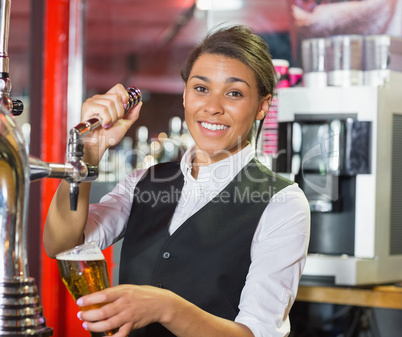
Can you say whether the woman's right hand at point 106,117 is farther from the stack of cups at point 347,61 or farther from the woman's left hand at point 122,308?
the stack of cups at point 347,61

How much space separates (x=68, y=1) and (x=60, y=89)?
42 centimetres

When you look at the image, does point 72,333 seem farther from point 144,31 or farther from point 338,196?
point 144,31

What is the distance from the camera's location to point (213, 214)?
1374 millimetres

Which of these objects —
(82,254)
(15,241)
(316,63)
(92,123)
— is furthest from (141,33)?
(15,241)

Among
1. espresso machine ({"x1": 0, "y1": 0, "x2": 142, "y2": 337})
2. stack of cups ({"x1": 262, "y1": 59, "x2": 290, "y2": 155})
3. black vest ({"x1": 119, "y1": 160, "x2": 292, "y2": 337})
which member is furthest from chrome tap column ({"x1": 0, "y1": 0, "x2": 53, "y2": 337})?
stack of cups ({"x1": 262, "y1": 59, "x2": 290, "y2": 155})

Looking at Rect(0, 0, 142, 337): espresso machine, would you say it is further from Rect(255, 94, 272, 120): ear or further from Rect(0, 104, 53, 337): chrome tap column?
Rect(255, 94, 272, 120): ear

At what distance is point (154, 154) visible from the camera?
395 centimetres

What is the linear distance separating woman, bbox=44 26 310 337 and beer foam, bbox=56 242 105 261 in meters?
0.22

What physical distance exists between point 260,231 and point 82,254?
0.55 m

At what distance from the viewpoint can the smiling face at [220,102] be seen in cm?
141

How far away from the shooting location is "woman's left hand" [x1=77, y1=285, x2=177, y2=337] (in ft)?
2.66

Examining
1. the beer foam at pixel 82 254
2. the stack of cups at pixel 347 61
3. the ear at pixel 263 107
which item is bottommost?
the beer foam at pixel 82 254

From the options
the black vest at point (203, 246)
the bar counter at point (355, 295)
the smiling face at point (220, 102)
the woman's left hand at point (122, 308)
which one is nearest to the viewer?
the woman's left hand at point (122, 308)

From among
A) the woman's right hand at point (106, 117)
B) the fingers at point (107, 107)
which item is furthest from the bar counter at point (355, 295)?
the fingers at point (107, 107)
